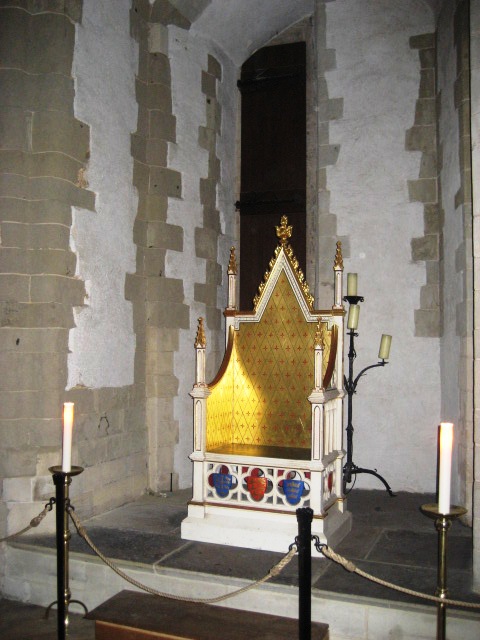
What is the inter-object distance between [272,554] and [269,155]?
3.78 m

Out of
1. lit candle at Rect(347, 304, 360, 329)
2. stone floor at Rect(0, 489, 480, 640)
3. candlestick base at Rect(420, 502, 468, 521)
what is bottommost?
stone floor at Rect(0, 489, 480, 640)

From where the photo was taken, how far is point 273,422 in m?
4.23

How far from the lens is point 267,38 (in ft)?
19.1

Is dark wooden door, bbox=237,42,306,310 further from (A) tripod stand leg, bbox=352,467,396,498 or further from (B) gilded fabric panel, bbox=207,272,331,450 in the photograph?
(A) tripod stand leg, bbox=352,467,396,498

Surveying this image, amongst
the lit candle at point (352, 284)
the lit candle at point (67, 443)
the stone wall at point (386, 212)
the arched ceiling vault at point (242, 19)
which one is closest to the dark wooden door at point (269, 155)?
the arched ceiling vault at point (242, 19)

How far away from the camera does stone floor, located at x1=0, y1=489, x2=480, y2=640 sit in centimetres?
296

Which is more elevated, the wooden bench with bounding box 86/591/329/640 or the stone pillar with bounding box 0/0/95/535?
the stone pillar with bounding box 0/0/95/535

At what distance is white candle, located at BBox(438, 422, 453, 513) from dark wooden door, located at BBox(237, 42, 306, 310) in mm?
3644

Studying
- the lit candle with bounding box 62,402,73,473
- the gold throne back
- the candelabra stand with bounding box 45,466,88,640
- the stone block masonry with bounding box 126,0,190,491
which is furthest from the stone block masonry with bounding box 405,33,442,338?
the candelabra stand with bounding box 45,466,88,640

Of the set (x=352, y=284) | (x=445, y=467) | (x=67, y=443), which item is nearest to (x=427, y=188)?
(x=352, y=284)

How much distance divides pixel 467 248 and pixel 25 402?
291 centimetres

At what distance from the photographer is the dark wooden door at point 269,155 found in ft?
18.7

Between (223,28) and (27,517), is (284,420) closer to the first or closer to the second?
(27,517)

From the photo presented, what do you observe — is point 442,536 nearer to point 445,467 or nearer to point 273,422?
point 445,467
